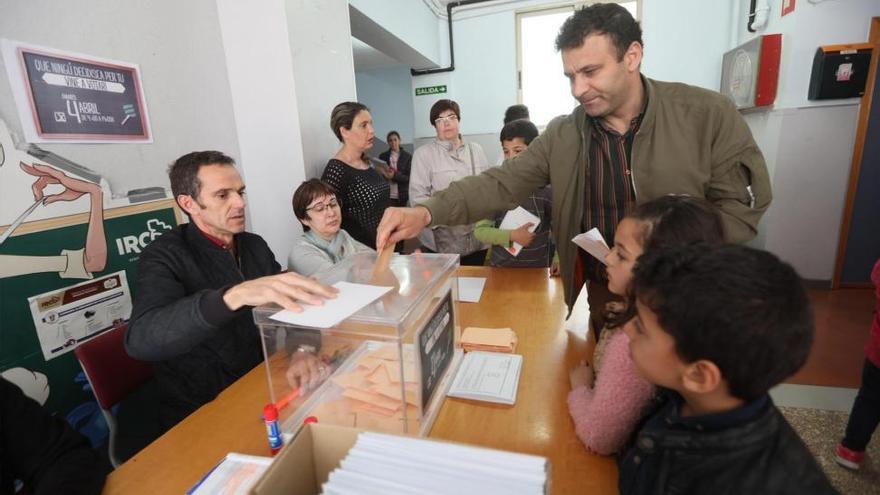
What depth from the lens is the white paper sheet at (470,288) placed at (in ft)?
6.29

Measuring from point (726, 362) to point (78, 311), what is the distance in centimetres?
208

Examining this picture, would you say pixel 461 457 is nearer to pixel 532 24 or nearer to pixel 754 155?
pixel 754 155

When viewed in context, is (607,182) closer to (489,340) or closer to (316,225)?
(489,340)

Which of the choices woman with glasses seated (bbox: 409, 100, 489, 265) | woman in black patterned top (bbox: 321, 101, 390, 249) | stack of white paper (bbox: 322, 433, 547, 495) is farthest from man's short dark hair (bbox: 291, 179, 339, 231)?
stack of white paper (bbox: 322, 433, 547, 495)

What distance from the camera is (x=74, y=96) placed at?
5.49ft

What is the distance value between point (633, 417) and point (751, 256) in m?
0.44

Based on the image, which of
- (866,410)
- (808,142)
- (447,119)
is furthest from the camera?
(808,142)

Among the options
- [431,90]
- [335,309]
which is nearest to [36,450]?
[335,309]

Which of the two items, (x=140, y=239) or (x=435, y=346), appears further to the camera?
(x=140, y=239)

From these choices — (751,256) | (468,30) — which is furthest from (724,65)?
(751,256)

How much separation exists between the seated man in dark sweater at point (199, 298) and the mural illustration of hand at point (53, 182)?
0.41 meters

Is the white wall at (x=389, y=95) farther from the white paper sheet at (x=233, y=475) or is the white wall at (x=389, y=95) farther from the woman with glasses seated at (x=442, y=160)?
the white paper sheet at (x=233, y=475)

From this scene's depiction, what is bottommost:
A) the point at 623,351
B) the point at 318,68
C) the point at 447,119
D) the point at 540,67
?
the point at 623,351

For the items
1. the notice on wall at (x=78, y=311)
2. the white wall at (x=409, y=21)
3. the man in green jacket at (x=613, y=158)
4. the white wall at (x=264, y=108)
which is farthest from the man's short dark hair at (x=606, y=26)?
the white wall at (x=409, y=21)
